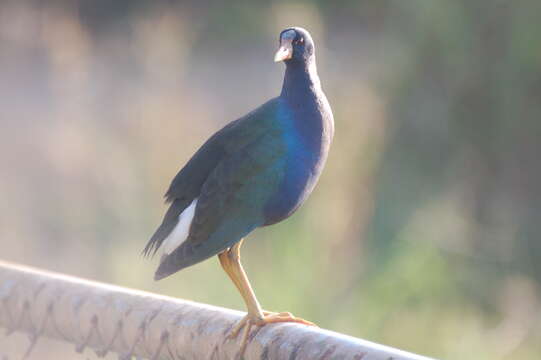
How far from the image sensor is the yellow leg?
1901mm

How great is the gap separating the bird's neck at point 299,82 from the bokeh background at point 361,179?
919mm

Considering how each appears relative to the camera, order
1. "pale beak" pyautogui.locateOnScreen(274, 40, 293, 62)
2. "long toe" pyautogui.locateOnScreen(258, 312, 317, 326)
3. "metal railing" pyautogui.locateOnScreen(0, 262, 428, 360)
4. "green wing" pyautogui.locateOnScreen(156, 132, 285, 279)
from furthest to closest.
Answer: "pale beak" pyautogui.locateOnScreen(274, 40, 293, 62) → "green wing" pyautogui.locateOnScreen(156, 132, 285, 279) → "long toe" pyautogui.locateOnScreen(258, 312, 317, 326) → "metal railing" pyautogui.locateOnScreen(0, 262, 428, 360)

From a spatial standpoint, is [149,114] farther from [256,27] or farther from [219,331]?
[256,27]

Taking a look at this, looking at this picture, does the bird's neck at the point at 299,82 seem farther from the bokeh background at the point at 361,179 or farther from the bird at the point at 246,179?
the bokeh background at the point at 361,179

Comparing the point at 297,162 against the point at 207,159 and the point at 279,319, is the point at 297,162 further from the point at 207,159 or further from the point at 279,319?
the point at 279,319

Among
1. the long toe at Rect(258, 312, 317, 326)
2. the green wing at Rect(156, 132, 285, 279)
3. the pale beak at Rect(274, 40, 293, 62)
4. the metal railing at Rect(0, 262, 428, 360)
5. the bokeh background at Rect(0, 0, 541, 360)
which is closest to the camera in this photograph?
the metal railing at Rect(0, 262, 428, 360)

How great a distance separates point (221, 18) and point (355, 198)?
7974 millimetres

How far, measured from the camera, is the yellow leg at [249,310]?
1.90 metres

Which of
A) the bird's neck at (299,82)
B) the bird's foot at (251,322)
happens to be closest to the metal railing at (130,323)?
the bird's foot at (251,322)

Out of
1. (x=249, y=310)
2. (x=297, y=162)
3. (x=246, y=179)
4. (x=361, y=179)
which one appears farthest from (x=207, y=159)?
(x=361, y=179)

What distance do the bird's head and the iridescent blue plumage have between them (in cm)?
14

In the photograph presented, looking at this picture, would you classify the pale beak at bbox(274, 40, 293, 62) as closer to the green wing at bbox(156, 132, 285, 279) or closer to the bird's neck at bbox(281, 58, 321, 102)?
the bird's neck at bbox(281, 58, 321, 102)

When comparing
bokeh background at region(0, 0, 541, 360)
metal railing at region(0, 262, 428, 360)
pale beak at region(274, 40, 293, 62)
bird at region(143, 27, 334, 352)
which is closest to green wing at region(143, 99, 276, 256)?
bird at region(143, 27, 334, 352)

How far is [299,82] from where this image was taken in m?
2.45
